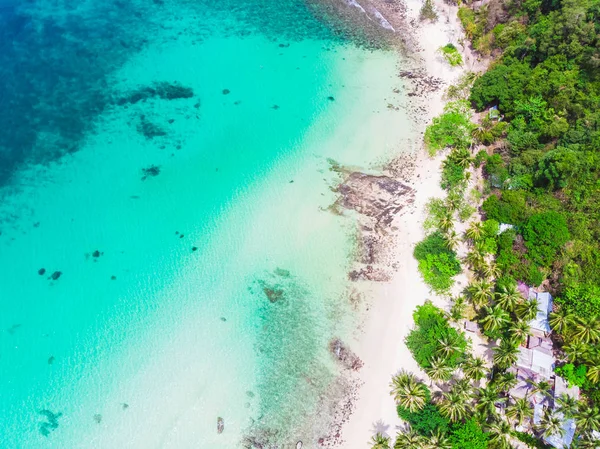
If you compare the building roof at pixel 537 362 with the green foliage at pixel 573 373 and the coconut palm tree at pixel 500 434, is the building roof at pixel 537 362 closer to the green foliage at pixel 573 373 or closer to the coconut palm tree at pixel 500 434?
the green foliage at pixel 573 373

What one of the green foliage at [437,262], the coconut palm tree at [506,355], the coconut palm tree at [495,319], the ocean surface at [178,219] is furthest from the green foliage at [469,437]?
the green foliage at [437,262]

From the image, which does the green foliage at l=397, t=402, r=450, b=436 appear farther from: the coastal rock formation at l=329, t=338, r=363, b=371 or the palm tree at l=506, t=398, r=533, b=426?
the coastal rock formation at l=329, t=338, r=363, b=371

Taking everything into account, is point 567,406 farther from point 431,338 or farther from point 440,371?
point 431,338

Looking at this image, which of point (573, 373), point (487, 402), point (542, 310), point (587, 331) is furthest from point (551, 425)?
point (542, 310)

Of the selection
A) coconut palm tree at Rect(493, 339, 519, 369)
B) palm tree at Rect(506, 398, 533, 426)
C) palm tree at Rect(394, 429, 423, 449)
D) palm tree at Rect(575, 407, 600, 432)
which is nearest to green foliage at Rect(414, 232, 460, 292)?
coconut palm tree at Rect(493, 339, 519, 369)

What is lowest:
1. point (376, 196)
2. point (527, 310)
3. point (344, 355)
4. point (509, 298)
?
point (344, 355)
